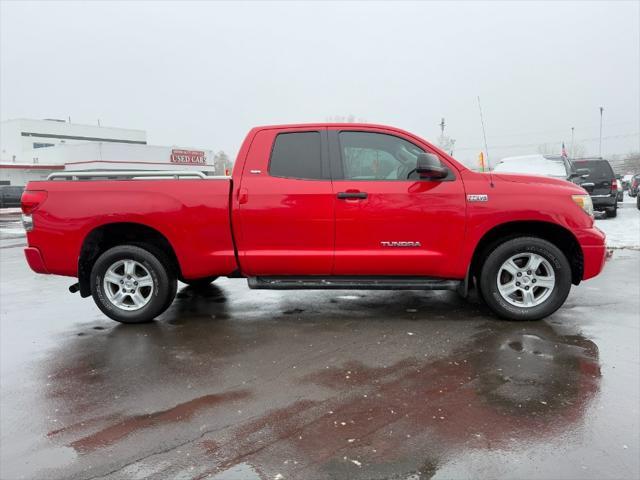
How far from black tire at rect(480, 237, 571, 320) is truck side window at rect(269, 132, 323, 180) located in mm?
1921

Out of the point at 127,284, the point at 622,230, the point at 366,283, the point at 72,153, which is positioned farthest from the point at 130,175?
the point at 72,153

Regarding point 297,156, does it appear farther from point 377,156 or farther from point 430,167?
point 430,167

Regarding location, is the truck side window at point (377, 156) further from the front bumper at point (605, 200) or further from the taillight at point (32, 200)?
the front bumper at point (605, 200)

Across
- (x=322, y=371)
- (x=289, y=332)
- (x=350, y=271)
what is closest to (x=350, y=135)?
(x=350, y=271)

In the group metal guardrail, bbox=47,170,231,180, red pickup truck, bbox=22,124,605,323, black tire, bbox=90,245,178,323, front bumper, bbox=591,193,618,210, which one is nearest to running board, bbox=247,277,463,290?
red pickup truck, bbox=22,124,605,323

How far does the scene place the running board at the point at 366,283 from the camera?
4660mm

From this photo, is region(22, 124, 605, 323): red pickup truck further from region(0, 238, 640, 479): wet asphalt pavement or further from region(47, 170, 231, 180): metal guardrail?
region(0, 238, 640, 479): wet asphalt pavement

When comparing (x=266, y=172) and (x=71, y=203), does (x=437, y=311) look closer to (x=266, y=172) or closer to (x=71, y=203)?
(x=266, y=172)

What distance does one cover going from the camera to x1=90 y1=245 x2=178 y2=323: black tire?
15.8 ft

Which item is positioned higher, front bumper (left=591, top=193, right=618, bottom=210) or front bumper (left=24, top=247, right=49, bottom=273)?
front bumper (left=24, top=247, right=49, bottom=273)

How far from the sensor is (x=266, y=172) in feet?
15.6

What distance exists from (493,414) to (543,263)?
7.30ft

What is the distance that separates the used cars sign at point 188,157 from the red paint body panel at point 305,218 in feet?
173

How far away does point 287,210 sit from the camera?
4.60 metres
